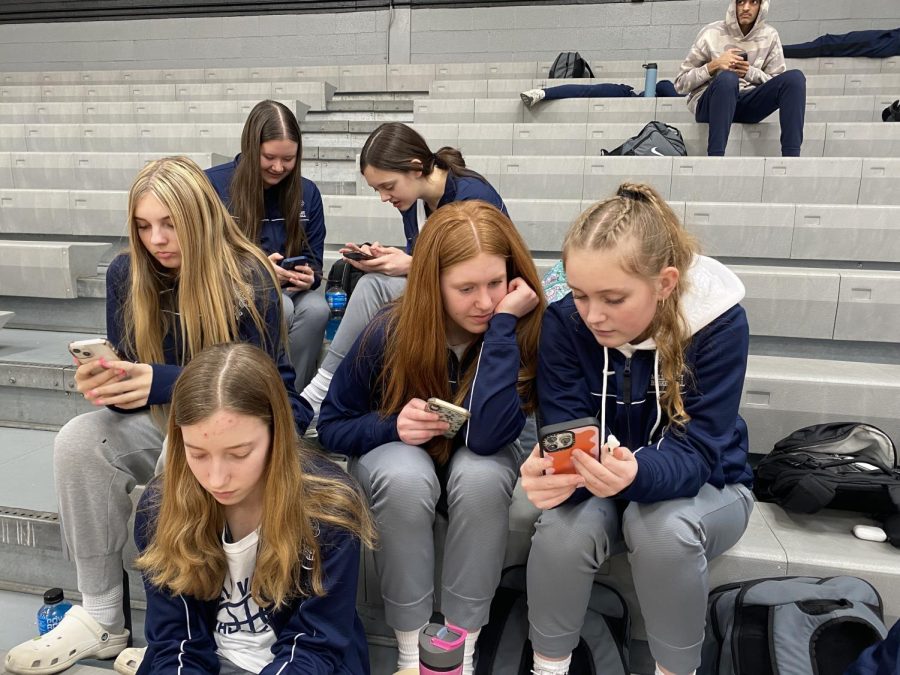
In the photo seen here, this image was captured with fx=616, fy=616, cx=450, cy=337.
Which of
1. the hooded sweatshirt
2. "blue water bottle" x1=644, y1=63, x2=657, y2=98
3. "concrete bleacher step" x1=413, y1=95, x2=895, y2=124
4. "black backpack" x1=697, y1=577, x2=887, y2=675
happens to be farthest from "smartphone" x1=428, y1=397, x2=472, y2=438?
"blue water bottle" x1=644, y1=63, x2=657, y2=98

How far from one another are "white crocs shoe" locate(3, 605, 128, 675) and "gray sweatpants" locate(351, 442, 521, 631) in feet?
2.06

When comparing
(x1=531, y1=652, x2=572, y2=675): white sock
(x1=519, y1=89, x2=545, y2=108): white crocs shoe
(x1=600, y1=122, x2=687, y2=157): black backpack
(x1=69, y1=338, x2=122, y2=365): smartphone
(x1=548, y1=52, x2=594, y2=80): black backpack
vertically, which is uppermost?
(x1=548, y1=52, x2=594, y2=80): black backpack

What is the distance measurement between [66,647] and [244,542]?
53cm

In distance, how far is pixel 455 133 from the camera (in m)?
3.69

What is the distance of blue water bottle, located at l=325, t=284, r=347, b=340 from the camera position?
218 cm

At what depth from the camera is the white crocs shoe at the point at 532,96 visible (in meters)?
3.92

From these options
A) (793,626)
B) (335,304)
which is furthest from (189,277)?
(793,626)

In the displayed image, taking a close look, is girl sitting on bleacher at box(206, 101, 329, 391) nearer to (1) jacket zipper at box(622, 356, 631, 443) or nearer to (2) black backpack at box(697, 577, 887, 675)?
(1) jacket zipper at box(622, 356, 631, 443)

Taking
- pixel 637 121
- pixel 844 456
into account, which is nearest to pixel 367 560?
pixel 844 456

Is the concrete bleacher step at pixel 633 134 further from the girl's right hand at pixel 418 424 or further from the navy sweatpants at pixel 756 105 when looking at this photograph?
the girl's right hand at pixel 418 424

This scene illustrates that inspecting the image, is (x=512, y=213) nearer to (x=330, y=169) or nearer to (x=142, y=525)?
(x=330, y=169)

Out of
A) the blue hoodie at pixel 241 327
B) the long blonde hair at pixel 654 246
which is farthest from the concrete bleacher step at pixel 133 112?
the long blonde hair at pixel 654 246

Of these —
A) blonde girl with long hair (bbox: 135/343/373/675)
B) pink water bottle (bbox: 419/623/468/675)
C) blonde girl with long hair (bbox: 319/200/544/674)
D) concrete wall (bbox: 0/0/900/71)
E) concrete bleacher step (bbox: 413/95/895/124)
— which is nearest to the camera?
pink water bottle (bbox: 419/623/468/675)

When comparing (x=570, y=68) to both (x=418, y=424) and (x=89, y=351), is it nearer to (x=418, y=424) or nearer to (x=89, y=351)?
(x=418, y=424)
